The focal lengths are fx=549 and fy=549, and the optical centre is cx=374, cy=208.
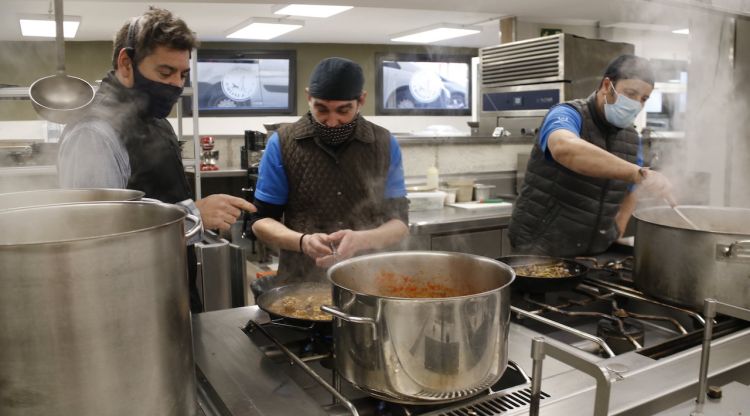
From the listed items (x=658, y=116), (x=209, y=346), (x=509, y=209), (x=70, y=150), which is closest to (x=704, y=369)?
(x=209, y=346)

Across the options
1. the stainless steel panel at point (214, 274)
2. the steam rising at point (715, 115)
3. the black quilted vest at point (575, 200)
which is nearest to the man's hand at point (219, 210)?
the black quilted vest at point (575, 200)

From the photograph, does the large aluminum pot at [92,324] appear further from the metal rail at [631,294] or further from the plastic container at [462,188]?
the plastic container at [462,188]

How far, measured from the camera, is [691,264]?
1.42 metres

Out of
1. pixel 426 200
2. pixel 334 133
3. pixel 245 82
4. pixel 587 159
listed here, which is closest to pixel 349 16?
pixel 245 82

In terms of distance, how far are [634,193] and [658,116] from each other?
17.2 feet

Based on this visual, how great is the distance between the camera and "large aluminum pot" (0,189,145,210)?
965mm

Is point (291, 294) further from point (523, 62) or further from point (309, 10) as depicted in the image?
point (309, 10)

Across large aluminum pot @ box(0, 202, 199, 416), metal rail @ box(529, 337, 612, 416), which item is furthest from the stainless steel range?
large aluminum pot @ box(0, 202, 199, 416)

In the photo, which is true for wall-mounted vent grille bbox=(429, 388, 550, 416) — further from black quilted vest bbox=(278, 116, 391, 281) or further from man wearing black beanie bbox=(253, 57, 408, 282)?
black quilted vest bbox=(278, 116, 391, 281)

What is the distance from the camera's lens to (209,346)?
4.08ft

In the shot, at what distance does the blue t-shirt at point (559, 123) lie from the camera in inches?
92.1

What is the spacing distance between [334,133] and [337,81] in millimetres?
241

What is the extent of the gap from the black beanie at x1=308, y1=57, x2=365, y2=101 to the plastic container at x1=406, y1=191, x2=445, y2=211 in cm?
179

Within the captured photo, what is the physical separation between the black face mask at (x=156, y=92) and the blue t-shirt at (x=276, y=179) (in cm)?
52
